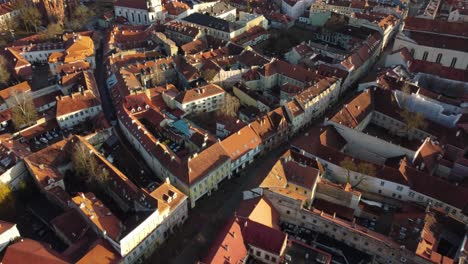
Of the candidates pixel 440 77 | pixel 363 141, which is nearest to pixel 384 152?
pixel 363 141

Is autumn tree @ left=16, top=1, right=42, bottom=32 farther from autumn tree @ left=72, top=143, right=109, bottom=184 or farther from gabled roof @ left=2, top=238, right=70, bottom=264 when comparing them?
gabled roof @ left=2, top=238, right=70, bottom=264

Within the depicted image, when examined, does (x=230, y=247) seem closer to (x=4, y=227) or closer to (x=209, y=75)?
(x=4, y=227)

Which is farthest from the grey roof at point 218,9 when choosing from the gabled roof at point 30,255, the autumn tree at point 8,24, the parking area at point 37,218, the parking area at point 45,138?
the gabled roof at point 30,255

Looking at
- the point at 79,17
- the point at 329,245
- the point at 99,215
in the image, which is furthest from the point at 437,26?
the point at 79,17

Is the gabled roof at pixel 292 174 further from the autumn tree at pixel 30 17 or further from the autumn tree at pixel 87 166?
the autumn tree at pixel 30 17

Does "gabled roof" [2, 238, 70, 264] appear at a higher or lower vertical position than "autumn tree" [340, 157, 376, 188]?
lower

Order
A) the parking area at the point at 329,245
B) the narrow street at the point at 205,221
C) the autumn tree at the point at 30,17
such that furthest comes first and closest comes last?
the autumn tree at the point at 30,17 → the narrow street at the point at 205,221 → the parking area at the point at 329,245

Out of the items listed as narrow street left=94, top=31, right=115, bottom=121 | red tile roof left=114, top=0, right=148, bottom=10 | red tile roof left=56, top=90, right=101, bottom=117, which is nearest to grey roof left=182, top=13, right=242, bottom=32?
red tile roof left=114, top=0, right=148, bottom=10
